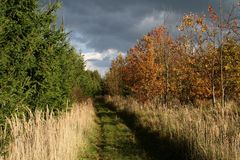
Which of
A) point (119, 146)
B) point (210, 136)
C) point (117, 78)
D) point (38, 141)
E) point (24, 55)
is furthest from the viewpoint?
point (117, 78)

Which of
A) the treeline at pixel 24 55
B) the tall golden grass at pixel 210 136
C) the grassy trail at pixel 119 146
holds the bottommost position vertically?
the grassy trail at pixel 119 146

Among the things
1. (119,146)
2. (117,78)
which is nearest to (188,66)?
(119,146)

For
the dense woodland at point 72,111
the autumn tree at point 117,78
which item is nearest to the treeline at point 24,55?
the dense woodland at point 72,111

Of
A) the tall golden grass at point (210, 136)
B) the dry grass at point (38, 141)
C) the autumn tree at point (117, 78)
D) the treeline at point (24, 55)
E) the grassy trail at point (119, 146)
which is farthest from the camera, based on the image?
the autumn tree at point (117, 78)

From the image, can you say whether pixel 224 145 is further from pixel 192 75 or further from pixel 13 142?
pixel 192 75

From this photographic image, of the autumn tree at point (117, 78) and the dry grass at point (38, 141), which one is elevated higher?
the autumn tree at point (117, 78)

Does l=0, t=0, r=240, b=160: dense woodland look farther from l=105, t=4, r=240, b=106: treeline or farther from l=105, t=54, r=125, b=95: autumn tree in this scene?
l=105, t=54, r=125, b=95: autumn tree

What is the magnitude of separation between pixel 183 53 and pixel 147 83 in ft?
12.2

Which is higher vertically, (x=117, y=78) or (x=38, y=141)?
(x=117, y=78)

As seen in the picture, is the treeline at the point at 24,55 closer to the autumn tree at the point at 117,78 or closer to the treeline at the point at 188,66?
the treeline at the point at 188,66

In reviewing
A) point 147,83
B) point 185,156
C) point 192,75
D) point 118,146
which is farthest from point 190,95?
point 185,156

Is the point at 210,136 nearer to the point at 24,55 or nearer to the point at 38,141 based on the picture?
the point at 38,141

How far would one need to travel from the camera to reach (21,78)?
10141 mm

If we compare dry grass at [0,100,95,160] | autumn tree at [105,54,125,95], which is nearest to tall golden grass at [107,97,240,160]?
dry grass at [0,100,95,160]
